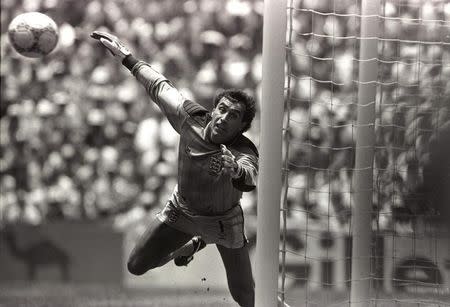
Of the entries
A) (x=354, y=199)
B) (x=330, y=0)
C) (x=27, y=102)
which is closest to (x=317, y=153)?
(x=330, y=0)

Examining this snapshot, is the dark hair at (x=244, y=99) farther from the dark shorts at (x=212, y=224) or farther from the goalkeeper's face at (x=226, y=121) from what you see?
the dark shorts at (x=212, y=224)

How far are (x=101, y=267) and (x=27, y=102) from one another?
5.00 ft

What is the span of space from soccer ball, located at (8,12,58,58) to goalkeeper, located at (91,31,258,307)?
1.14 meters

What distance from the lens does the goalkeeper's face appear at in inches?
169

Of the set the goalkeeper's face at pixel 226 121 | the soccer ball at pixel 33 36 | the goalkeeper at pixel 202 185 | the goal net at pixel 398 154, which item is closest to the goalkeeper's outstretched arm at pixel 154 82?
the goalkeeper at pixel 202 185

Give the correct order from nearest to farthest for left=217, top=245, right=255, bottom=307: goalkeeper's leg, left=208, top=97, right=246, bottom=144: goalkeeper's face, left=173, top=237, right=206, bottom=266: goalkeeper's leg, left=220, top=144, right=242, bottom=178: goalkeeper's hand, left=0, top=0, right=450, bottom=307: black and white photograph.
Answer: left=220, top=144, right=242, bottom=178: goalkeeper's hand
left=208, top=97, right=246, bottom=144: goalkeeper's face
left=0, top=0, right=450, bottom=307: black and white photograph
left=217, top=245, right=255, bottom=307: goalkeeper's leg
left=173, top=237, right=206, bottom=266: goalkeeper's leg

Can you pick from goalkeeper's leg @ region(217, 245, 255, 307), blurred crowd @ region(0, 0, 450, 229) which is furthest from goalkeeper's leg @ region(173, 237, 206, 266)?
blurred crowd @ region(0, 0, 450, 229)

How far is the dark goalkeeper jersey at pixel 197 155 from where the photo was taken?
437 centimetres

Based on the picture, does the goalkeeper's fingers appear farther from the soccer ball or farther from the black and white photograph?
the soccer ball

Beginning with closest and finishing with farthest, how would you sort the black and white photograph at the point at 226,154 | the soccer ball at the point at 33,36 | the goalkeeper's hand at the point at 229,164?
1. the goalkeeper's hand at the point at 229,164
2. the black and white photograph at the point at 226,154
3. the soccer ball at the point at 33,36

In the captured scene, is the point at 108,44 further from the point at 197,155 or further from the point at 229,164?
the point at 229,164

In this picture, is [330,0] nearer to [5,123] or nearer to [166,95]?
[166,95]

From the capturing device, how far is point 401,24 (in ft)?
17.6

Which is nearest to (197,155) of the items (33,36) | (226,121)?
(226,121)
